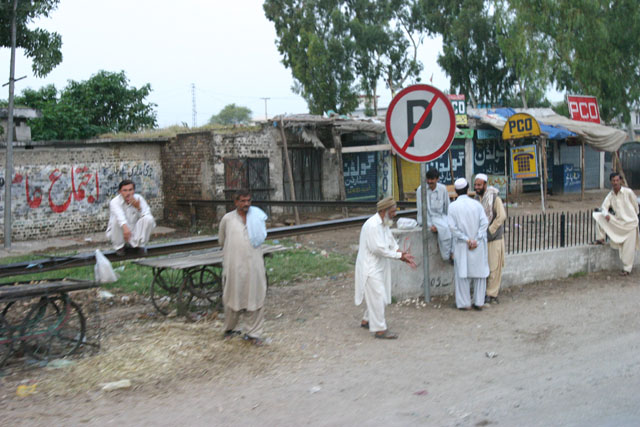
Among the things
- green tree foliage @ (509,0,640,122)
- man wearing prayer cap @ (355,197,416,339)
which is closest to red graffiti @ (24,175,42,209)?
man wearing prayer cap @ (355,197,416,339)

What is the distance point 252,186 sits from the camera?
1809cm

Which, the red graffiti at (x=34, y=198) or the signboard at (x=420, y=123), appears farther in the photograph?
the red graffiti at (x=34, y=198)

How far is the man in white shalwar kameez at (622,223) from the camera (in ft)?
31.8

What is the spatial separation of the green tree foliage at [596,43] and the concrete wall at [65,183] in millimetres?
20750

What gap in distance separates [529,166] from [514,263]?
10964 mm

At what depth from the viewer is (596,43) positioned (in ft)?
90.5

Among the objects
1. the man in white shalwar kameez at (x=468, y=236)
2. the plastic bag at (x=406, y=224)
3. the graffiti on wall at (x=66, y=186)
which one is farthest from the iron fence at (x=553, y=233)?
the graffiti on wall at (x=66, y=186)

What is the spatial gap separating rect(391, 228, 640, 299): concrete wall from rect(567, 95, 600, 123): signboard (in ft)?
51.6

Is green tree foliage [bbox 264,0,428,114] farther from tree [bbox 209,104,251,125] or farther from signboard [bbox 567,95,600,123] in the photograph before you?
tree [bbox 209,104,251,125]

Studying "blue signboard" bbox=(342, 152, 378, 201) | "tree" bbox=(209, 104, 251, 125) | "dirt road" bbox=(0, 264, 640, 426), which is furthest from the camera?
"tree" bbox=(209, 104, 251, 125)

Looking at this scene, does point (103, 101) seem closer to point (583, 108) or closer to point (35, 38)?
point (35, 38)

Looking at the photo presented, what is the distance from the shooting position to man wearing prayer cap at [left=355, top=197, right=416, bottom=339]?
6.45 metres

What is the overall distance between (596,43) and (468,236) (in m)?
24.2

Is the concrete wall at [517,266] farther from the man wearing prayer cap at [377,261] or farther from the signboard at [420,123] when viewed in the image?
the man wearing prayer cap at [377,261]
